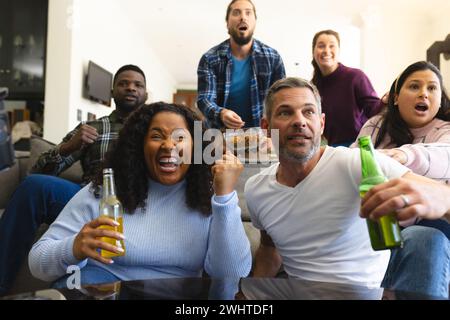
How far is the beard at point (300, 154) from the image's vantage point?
3.70 ft

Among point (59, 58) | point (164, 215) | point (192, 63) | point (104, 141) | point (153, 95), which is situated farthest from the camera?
point (192, 63)

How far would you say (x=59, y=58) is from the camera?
13.0 ft

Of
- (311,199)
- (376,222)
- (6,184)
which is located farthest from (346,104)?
(6,184)

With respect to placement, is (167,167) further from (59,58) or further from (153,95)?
(153,95)

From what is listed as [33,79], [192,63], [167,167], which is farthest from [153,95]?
[167,167]

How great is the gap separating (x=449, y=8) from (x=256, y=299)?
5626 mm

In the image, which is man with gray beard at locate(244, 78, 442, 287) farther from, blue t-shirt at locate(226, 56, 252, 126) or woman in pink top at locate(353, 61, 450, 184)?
blue t-shirt at locate(226, 56, 252, 126)

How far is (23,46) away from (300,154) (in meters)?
3.91

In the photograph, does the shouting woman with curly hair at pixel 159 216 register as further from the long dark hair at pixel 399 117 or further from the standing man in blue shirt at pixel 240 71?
the standing man in blue shirt at pixel 240 71

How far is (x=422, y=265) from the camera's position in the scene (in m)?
1.00

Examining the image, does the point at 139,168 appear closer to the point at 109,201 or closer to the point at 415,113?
the point at 109,201

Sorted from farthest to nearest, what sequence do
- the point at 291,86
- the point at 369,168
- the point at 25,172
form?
the point at 25,172, the point at 291,86, the point at 369,168

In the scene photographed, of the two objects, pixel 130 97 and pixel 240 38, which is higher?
pixel 240 38

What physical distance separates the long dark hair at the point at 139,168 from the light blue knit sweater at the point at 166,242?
3 centimetres
